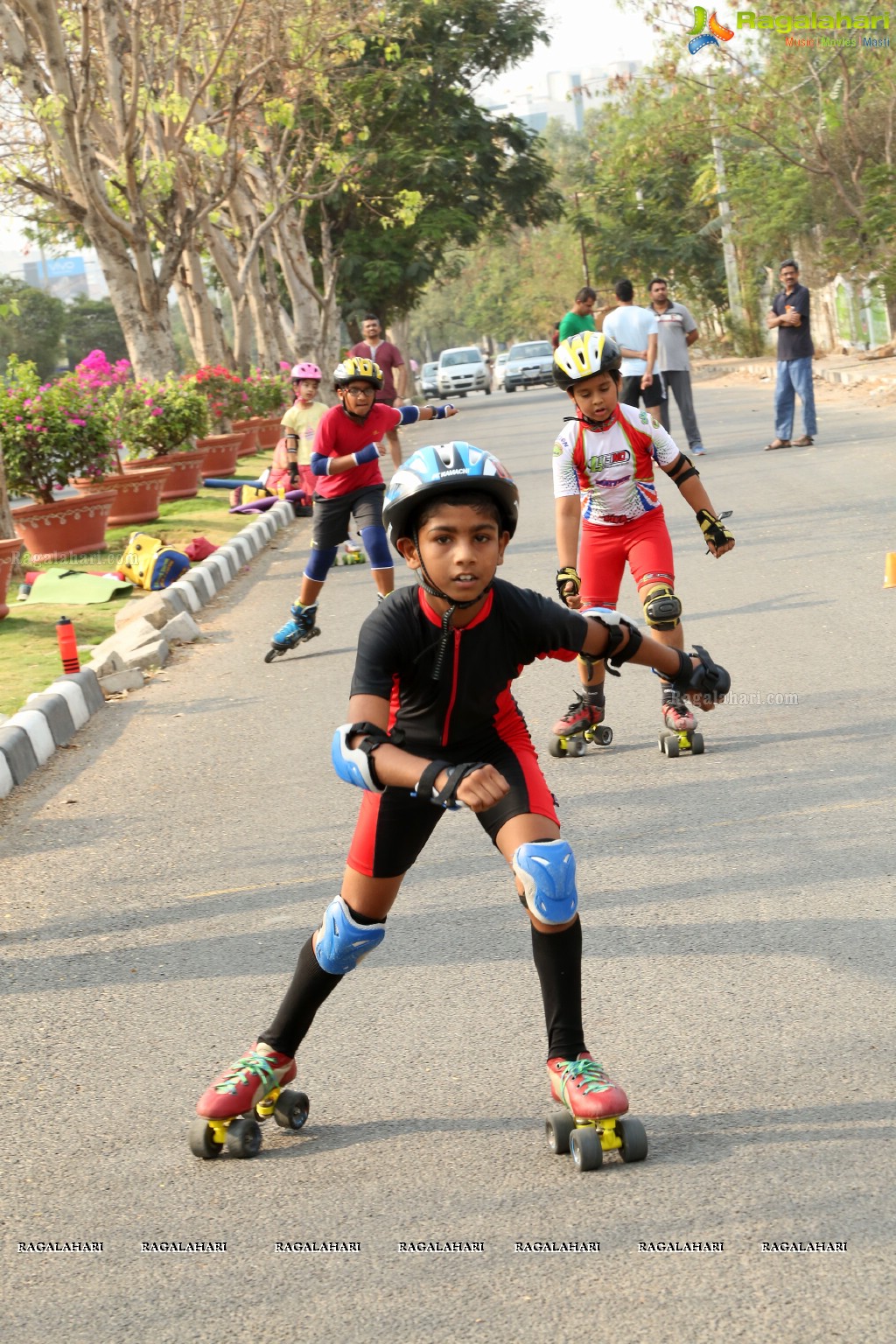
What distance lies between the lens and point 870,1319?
9.14 feet

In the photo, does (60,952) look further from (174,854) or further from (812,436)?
(812,436)

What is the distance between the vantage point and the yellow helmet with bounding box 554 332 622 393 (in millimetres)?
6484

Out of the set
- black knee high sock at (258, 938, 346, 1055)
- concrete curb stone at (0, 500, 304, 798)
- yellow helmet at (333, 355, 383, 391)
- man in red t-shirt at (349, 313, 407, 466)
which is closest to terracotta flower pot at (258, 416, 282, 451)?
man in red t-shirt at (349, 313, 407, 466)

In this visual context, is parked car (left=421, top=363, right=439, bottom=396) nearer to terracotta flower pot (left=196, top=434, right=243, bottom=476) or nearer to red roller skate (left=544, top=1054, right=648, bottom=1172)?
terracotta flower pot (left=196, top=434, right=243, bottom=476)

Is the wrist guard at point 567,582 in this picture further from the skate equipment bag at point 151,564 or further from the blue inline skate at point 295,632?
the skate equipment bag at point 151,564

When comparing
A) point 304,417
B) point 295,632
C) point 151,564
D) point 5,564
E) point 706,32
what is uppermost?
point 706,32

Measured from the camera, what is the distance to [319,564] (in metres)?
10.8

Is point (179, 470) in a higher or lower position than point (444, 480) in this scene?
lower

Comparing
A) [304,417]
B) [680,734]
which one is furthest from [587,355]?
[304,417]

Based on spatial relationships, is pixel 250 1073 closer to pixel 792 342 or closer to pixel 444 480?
pixel 444 480

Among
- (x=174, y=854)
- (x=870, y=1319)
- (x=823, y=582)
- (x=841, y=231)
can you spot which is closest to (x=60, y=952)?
(x=174, y=854)

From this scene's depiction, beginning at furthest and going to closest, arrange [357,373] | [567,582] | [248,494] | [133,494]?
1. [248,494]
2. [133,494]
3. [357,373]
4. [567,582]

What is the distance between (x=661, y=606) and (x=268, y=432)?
996 inches

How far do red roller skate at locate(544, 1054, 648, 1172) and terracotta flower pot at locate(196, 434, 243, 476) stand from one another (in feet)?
71.1
